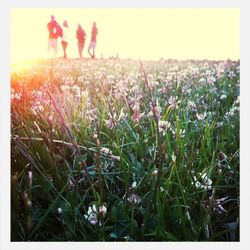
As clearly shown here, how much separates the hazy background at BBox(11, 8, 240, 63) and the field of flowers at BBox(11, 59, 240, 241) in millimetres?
39

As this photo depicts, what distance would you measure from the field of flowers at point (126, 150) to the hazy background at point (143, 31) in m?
0.04

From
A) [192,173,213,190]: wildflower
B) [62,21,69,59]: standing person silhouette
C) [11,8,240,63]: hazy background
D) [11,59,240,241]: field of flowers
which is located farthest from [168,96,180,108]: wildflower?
[62,21,69,59]: standing person silhouette

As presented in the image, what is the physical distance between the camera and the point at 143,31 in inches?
55.1

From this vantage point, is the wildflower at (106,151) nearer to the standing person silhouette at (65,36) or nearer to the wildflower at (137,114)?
the wildflower at (137,114)

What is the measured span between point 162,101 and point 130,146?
0.19 meters

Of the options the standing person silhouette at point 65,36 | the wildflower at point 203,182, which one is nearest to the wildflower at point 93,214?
the wildflower at point 203,182

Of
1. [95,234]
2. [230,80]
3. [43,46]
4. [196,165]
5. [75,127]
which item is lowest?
[95,234]

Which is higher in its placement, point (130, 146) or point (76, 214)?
point (130, 146)

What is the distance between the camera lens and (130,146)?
135 cm

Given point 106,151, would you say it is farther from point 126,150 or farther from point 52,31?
point 52,31

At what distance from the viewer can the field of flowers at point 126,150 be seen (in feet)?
4.12

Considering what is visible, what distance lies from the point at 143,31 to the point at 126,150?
390 mm
